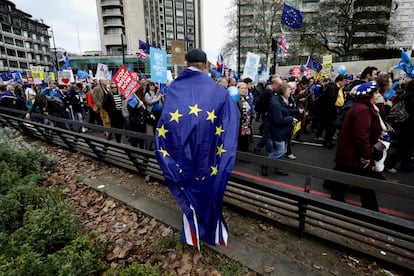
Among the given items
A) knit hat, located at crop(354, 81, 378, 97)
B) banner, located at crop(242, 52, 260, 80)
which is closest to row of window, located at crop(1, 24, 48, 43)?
banner, located at crop(242, 52, 260, 80)

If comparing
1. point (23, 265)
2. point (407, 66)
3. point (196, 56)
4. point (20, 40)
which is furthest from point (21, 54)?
point (407, 66)

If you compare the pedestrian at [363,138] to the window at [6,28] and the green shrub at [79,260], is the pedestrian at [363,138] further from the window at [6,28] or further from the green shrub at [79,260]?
the window at [6,28]

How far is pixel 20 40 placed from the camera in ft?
249

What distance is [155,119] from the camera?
6.32 metres

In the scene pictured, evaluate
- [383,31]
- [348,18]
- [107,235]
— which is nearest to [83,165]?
[107,235]

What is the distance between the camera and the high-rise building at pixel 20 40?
6906 centimetres

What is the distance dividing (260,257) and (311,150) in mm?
4731

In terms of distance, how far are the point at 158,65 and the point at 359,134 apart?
4.87 m

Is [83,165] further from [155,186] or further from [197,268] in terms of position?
[197,268]

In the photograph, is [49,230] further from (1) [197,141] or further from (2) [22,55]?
(2) [22,55]

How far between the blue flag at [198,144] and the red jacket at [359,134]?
Result: 1677 millimetres

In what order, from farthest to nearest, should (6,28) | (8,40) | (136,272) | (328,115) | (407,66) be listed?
1. (8,40)
2. (6,28)
3. (407,66)
4. (328,115)
5. (136,272)

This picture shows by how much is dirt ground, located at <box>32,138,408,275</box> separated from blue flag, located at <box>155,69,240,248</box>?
0.46 metres

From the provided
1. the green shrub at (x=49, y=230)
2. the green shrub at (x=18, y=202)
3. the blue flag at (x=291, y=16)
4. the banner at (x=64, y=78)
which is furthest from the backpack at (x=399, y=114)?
the banner at (x=64, y=78)
